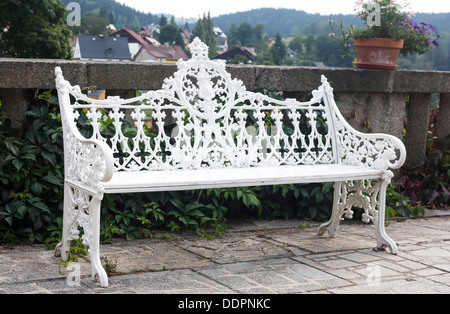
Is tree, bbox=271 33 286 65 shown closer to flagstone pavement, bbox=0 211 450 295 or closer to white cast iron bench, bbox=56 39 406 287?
white cast iron bench, bbox=56 39 406 287

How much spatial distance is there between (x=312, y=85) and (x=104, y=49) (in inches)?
88.7

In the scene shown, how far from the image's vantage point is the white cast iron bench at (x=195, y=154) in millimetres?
3456

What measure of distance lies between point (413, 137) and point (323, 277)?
304 centimetres

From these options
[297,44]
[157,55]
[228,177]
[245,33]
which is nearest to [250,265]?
[228,177]

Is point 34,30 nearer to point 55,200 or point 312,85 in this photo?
point 312,85

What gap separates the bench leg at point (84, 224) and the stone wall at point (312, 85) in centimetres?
99

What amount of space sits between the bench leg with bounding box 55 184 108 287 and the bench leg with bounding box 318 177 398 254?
194 centimetres

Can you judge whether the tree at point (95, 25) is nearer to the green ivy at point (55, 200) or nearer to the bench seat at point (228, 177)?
the green ivy at point (55, 200)

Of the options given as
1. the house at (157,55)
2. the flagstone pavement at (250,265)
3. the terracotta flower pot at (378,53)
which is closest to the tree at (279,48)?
the house at (157,55)

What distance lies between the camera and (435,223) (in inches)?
209

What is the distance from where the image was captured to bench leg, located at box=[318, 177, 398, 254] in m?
4.22

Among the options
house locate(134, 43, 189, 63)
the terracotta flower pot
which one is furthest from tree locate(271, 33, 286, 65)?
the terracotta flower pot

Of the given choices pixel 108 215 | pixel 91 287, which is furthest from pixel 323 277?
pixel 108 215

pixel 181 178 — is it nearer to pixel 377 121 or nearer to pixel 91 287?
pixel 91 287
